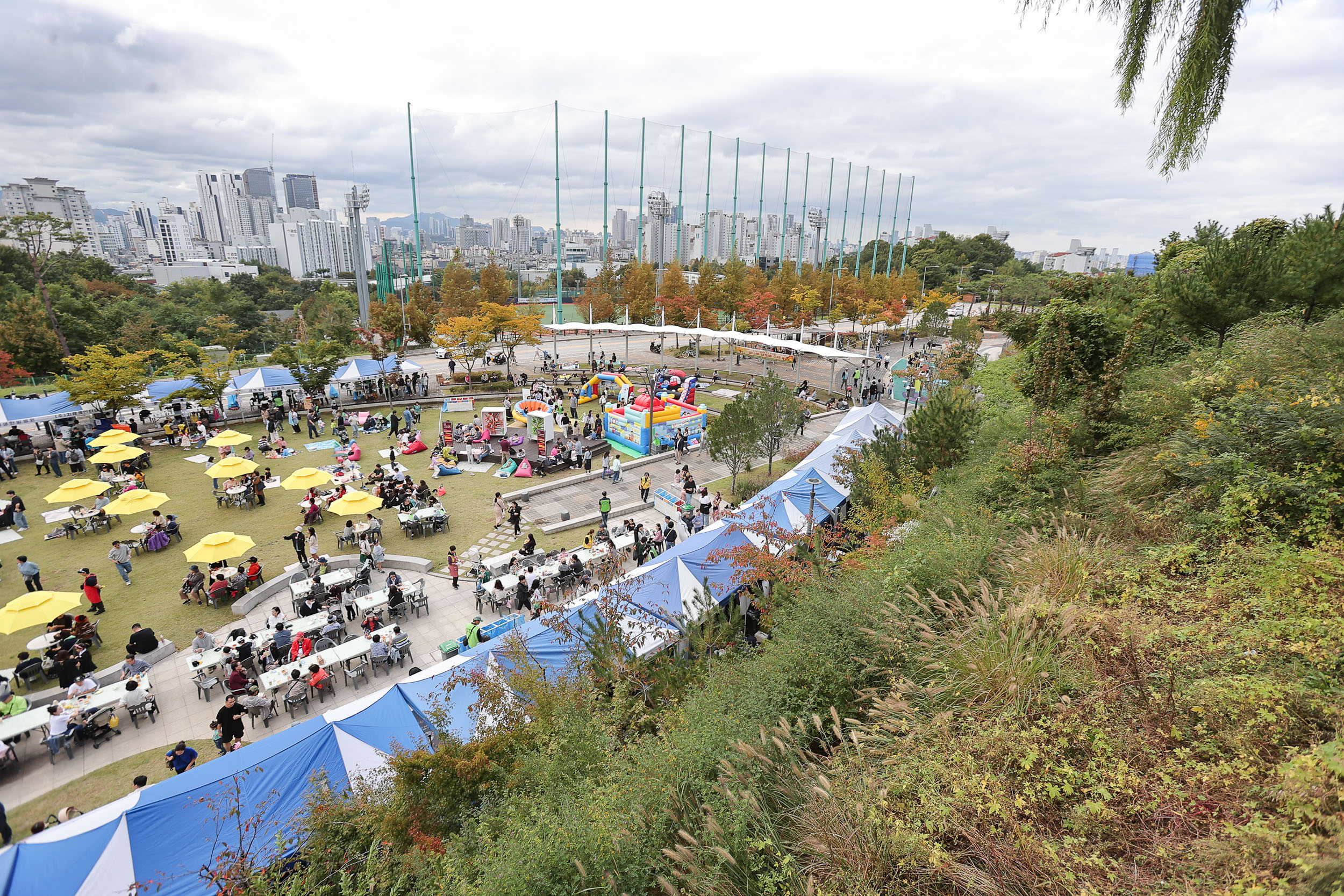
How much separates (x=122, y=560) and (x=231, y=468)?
145 inches

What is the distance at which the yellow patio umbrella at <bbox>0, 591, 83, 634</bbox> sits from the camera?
9.76 metres

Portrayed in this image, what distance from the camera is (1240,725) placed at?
11.1 ft

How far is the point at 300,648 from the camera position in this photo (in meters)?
10.4

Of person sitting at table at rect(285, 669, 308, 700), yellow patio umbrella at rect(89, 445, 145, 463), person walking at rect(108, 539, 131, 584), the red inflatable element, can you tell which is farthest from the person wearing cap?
yellow patio umbrella at rect(89, 445, 145, 463)

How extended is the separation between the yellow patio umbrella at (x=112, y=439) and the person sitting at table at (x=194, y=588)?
1060 centimetres

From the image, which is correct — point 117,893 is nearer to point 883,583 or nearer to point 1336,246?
point 883,583

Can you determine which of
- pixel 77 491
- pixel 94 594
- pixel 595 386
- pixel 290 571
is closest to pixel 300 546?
pixel 290 571

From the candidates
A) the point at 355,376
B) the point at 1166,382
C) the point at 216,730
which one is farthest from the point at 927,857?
the point at 355,376

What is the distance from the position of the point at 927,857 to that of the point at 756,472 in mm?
16999

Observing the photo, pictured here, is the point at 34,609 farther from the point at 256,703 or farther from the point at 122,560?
the point at 256,703

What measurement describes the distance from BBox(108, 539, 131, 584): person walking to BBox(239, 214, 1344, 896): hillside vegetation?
11.5 meters

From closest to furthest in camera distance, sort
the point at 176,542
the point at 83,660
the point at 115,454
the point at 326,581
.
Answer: the point at 83,660, the point at 326,581, the point at 176,542, the point at 115,454

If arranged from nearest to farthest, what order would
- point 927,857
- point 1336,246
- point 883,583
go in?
1. point 927,857
2. point 883,583
3. point 1336,246

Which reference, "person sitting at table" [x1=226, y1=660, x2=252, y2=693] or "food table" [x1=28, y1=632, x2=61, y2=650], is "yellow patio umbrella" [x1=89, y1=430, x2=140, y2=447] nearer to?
"food table" [x1=28, y1=632, x2=61, y2=650]
